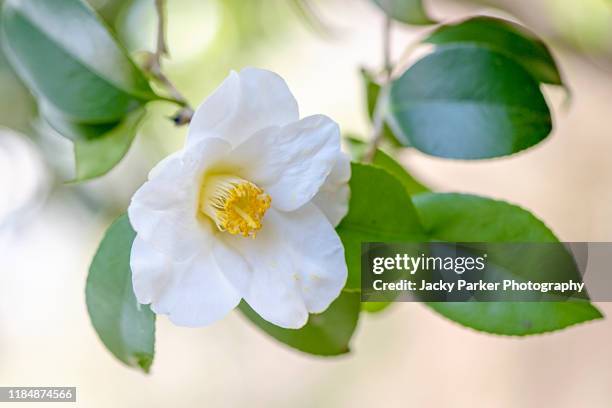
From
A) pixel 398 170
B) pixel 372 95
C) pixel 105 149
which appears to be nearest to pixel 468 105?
pixel 398 170

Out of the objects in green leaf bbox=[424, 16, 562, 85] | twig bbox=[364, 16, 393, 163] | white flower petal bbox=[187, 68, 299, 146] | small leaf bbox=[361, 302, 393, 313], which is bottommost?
small leaf bbox=[361, 302, 393, 313]

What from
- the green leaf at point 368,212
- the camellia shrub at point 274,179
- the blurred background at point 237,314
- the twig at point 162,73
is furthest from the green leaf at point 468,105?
the blurred background at point 237,314

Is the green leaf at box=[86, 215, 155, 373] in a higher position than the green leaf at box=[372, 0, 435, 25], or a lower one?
lower

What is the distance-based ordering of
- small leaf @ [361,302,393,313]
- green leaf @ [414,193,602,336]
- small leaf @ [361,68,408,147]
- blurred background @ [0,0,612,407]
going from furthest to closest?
blurred background @ [0,0,612,407], small leaf @ [361,68,408,147], small leaf @ [361,302,393,313], green leaf @ [414,193,602,336]

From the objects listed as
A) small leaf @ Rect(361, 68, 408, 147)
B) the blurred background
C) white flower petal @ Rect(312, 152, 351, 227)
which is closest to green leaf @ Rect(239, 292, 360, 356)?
white flower petal @ Rect(312, 152, 351, 227)

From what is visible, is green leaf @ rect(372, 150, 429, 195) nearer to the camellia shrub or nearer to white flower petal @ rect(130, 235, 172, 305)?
the camellia shrub

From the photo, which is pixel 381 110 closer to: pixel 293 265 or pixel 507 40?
pixel 507 40
